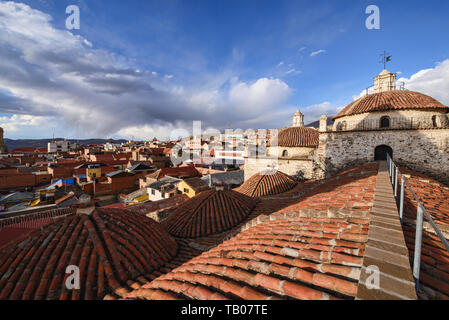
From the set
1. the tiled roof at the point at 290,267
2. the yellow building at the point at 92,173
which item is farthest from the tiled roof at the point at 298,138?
the yellow building at the point at 92,173

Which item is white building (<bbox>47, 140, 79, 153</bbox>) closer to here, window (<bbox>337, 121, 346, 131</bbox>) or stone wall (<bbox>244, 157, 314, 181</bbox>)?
stone wall (<bbox>244, 157, 314, 181</bbox>)

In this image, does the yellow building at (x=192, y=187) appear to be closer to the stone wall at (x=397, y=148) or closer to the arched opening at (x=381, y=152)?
the stone wall at (x=397, y=148)

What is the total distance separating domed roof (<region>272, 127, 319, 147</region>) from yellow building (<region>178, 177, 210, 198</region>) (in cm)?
879

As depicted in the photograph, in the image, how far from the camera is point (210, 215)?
25.7 feet

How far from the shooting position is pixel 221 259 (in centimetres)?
290

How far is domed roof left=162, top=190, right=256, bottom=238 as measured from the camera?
23.7 ft

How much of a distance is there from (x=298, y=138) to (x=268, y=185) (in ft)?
23.0

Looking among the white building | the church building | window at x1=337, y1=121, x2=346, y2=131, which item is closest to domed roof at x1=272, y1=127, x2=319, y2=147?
the church building

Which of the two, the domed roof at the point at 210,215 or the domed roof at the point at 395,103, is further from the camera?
the domed roof at the point at 395,103

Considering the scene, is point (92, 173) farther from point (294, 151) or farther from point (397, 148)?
point (397, 148)

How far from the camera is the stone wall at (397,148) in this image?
9.47 metres

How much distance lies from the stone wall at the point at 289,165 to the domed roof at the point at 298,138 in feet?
4.86
